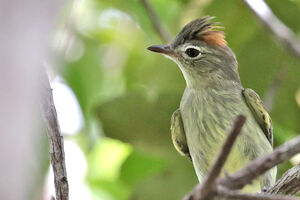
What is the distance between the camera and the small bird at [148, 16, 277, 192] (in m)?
4.37

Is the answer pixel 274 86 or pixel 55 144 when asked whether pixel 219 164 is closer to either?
pixel 55 144

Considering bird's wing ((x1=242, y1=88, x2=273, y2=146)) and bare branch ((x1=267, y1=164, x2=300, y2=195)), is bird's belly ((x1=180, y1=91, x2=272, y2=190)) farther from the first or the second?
bare branch ((x1=267, y1=164, x2=300, y2=195))

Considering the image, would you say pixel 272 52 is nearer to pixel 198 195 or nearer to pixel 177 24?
pixel 177 24

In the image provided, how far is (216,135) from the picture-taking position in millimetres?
4449

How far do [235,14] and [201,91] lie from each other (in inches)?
35.9

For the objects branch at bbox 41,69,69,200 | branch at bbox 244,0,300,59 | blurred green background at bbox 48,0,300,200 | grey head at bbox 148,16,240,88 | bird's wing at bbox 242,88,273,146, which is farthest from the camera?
grey head at bbox 148,16,240,88

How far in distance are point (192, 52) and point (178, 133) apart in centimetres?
85

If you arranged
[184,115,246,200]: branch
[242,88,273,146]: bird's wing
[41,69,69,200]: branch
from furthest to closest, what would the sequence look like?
[242,88,273,146]: bird's wing < [41,69,69,200]: branch < [184,115,246,200]: branch

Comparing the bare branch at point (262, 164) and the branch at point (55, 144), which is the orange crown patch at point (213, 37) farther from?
the bare branch at point (262, 164)

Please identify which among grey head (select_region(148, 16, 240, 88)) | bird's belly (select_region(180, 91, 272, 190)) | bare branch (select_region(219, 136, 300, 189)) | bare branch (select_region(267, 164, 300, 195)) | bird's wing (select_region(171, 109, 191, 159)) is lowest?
bare branch (select_region(219, 136, 300, 189))

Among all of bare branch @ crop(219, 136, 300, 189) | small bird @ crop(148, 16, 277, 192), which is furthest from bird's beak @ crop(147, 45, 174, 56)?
bare branch @ crop(219, 136, 300, 189)

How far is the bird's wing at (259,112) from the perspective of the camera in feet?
15.1

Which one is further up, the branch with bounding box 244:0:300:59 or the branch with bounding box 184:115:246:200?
the branch with bounding box 244:0:300:59

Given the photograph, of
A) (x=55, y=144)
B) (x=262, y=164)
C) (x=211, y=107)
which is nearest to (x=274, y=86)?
(x=211, y=107)
